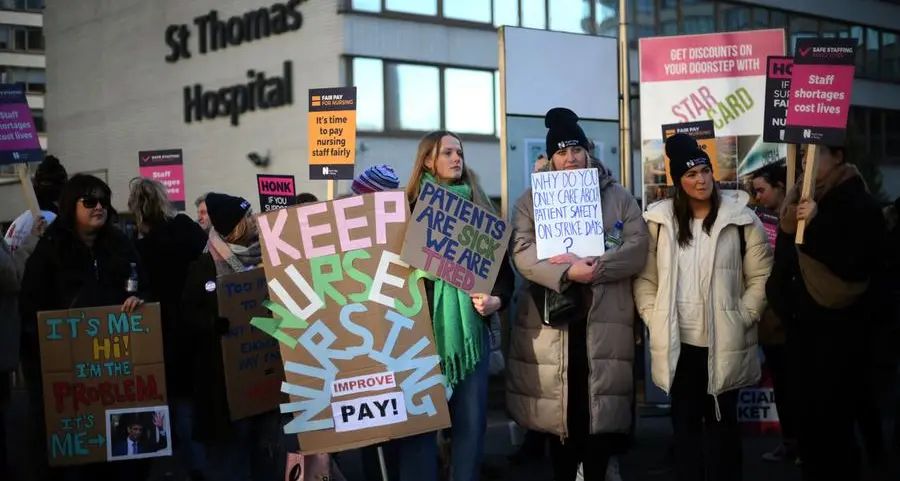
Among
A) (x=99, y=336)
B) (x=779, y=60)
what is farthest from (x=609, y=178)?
(x=779, y=60)

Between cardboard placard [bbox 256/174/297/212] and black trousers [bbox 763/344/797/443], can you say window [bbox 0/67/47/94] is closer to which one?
cardboard placard [bbox 256/174/297/212]

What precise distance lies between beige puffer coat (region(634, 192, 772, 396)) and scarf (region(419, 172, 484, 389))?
1.00 meters

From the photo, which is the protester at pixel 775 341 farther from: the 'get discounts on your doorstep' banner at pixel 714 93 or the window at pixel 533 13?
the window at pixel 533 13

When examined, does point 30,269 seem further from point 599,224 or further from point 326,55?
point 326,55

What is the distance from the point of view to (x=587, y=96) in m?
9.62

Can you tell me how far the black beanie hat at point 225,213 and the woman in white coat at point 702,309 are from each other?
2.13m

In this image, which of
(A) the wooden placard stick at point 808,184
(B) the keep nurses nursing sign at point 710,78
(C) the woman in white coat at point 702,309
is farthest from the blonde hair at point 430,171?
(B) the keep nurses nursing sign at point 710,78

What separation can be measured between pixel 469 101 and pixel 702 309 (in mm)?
22707

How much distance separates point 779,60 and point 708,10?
2446cm

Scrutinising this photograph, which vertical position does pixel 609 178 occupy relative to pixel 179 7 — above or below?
below

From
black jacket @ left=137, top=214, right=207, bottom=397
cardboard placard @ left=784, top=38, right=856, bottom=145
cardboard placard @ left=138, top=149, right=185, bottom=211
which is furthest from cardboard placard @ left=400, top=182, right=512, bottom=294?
cardboard placard @ left=138, top=149, right=185, bottom=211

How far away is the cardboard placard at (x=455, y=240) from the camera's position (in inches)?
213

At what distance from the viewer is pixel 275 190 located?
1105 cm

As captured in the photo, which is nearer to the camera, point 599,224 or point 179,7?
point 599,224
